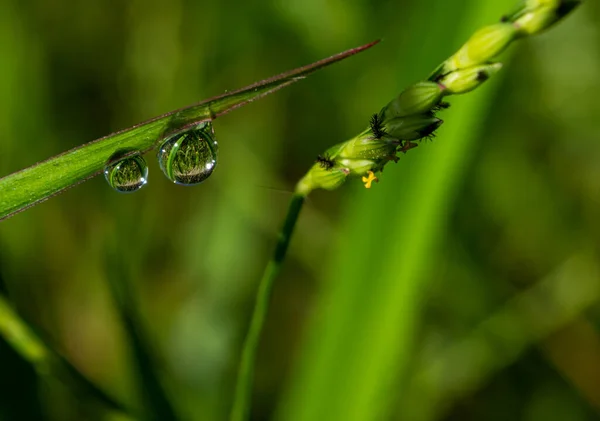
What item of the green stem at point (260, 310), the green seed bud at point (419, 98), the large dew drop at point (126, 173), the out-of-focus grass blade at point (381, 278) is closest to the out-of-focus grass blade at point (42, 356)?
the green stem at point (260, 310)

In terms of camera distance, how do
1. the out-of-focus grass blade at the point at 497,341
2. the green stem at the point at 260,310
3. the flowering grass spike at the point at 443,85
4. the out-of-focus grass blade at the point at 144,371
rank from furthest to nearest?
the out-of-focus grass blade at the point at 497,341
the out-of-focus grass blade at the point at 144,371
the green stem at the point at 260,310
the flowering grass spike at the point at 443,85

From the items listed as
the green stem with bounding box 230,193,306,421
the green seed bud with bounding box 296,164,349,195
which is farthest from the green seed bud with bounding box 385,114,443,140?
the green stem with bounding box 230,193,306,421

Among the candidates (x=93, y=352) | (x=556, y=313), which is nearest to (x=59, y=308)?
(x=93, y=352)

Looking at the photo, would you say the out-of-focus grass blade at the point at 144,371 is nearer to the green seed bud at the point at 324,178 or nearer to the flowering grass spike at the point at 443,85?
the green seed bud at the point at 324,178

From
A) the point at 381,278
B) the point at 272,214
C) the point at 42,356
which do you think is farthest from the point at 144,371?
the point at 272,214

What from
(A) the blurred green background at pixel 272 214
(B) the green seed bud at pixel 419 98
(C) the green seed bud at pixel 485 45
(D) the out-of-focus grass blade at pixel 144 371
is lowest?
(B) the green seed bud at pixel 419 98

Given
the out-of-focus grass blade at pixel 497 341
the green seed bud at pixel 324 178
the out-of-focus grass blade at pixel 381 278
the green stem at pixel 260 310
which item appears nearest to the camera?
the green seed bud at pixel 324 178

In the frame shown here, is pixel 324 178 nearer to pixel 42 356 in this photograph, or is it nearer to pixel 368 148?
pixel 368 148

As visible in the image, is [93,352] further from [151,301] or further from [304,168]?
[304,168]
